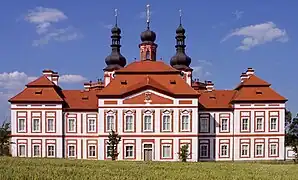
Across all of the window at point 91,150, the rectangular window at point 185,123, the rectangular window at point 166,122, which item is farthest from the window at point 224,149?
the window at point 91,150

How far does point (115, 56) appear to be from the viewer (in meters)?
74.1

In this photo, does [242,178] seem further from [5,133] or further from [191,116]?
[5,133]

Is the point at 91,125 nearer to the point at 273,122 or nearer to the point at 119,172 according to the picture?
the point at 273,122

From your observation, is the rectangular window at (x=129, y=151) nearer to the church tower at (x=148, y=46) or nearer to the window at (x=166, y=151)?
the window at (x=166, y=151)

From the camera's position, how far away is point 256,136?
58.2 meters

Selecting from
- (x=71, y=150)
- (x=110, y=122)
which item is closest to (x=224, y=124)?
(x=110, y=122)

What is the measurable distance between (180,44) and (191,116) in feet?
72.9

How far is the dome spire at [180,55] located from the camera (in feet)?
242

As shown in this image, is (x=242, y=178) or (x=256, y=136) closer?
(x=242, y=178)

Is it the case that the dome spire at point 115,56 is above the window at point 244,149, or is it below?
above

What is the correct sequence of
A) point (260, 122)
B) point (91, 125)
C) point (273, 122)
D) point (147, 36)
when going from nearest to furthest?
point (273, 122) → point (260, 122) → point (91, 125) → point (147, 36)

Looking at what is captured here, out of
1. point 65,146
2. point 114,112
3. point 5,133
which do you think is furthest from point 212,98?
point 5,133

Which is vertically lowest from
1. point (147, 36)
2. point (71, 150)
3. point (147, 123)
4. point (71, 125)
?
point (71, 150)

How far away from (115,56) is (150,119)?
21.6 meters
